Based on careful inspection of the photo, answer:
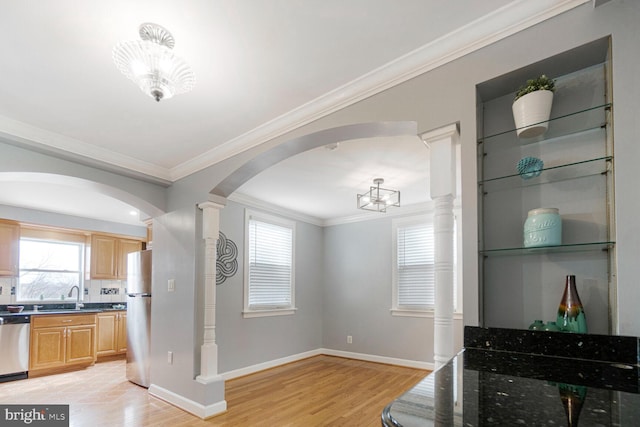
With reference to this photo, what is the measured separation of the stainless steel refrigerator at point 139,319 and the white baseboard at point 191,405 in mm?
495

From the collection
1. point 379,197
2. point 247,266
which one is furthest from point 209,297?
point 379,197

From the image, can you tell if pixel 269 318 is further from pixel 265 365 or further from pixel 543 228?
pixel 543 228

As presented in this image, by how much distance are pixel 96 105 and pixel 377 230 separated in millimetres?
4434

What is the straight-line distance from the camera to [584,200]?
1.46 meters

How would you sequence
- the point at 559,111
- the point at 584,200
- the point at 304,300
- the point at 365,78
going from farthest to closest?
the point at 304,300 < the point at 365,78 < the point at 559,111 < the point at 584,200

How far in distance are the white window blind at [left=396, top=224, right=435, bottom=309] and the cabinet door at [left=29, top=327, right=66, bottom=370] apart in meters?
5.03

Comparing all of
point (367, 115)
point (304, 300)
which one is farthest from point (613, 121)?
point (304, 300)

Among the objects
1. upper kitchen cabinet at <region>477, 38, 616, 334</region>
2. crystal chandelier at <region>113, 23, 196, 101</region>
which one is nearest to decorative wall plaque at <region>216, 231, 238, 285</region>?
crystal chandelier at <region>113, 23, 196, 101</region>

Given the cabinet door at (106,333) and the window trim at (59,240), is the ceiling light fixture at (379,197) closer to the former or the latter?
the cabinet door at (106,333)

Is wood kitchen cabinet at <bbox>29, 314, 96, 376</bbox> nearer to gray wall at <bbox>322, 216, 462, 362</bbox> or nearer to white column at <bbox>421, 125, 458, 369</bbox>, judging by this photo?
gray wall at <bbox>322, 216, 462, 362</bbox>

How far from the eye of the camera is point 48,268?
19.6ft

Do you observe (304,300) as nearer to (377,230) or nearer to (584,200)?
(377,230)

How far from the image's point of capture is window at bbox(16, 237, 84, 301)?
226 inches

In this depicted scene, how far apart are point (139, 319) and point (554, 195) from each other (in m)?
4.56
